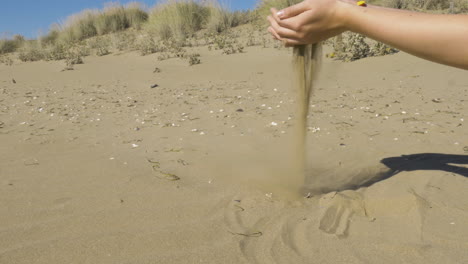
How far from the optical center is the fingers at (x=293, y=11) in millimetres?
1915

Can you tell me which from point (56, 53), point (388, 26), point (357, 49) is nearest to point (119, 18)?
point (56, 53)

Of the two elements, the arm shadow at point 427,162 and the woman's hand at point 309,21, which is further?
the arm shadow at point 427,162

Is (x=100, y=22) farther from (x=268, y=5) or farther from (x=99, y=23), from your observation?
(x=268, y=5)

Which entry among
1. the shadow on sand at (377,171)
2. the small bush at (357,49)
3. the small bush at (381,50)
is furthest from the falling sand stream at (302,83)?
the small bush at (381,50)

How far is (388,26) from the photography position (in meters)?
1.52

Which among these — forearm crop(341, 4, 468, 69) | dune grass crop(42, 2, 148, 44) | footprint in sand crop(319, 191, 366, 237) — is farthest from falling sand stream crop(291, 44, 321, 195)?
dune grass crop(42, 2, 148, 44)

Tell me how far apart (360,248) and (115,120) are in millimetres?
3464

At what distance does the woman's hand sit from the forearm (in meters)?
0.19

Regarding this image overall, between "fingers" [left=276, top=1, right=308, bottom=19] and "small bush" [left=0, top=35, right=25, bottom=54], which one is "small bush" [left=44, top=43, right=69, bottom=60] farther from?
"fingers" [left=276, top=1, right=308, bottom=19]

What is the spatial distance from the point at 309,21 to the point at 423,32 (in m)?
0.63

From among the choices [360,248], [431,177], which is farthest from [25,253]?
[431,177]

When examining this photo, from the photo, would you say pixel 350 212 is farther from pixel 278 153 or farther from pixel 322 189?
pixel 278 153

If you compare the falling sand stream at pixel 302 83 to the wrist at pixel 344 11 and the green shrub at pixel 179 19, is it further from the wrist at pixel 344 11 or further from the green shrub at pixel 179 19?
the green shrub at pixel 179 19

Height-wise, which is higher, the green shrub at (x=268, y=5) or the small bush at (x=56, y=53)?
the green shrub at (x=268, y=5)
